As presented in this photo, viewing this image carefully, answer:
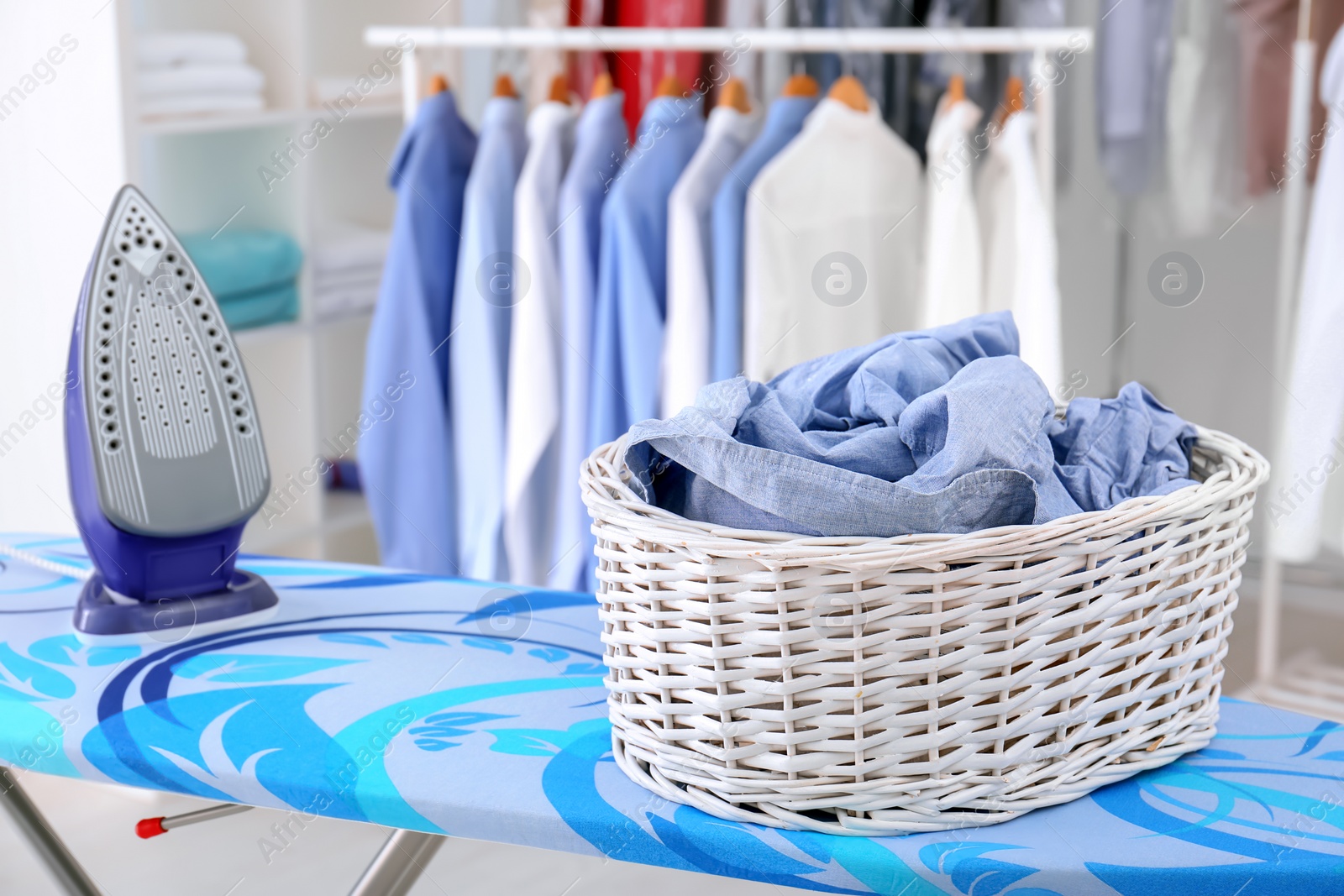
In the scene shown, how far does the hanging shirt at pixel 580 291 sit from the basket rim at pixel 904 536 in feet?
3.52

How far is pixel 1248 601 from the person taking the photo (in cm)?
262

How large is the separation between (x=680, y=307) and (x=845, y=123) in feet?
1.13

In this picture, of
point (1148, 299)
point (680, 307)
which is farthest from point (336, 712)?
point (1148, 299)

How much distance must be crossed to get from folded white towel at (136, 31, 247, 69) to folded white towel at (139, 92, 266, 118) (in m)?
0.05

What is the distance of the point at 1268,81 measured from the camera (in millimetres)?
2049

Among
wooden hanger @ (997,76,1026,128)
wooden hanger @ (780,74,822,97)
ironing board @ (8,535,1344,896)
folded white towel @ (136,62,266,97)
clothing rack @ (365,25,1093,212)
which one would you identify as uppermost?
clothing rack @ (365,25,1093,212)

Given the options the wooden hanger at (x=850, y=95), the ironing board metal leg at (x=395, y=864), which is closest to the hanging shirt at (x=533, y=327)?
the wooden hanger at (x=850, y=95)

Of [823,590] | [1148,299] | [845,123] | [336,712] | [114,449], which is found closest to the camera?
[823,590]

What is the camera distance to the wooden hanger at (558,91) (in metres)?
1.90

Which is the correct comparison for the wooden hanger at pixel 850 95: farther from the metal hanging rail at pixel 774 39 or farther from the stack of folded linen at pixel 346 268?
the stack of folded linen at pixel 346 268

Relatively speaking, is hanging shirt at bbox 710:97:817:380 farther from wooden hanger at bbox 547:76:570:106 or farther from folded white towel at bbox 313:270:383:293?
folded white towel at bbox 313:270:383:293

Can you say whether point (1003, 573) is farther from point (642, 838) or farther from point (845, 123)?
point (845, 123)

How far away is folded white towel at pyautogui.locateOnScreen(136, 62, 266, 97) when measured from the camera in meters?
1.83

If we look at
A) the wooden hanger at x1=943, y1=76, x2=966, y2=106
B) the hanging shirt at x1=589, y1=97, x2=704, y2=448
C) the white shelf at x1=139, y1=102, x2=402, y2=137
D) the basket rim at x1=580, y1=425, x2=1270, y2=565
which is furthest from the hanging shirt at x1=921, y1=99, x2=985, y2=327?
the white shelf at x1=139, y1=102, x2=402, y2=137
